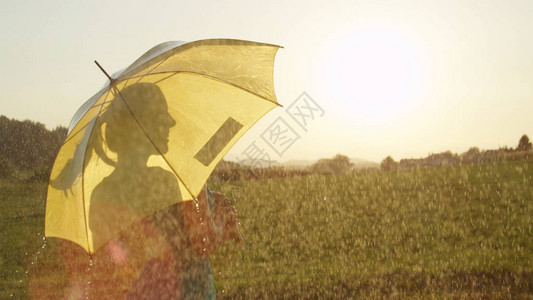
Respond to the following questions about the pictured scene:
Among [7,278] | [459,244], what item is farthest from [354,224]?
[7,278]

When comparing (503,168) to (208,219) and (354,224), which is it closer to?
(354,224)

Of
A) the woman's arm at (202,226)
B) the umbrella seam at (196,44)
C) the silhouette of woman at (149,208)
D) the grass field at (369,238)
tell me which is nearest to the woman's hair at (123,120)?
the silhouette of woman at (149,208)

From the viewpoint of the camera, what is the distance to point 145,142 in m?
2.77

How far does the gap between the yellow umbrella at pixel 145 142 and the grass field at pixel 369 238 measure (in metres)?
4.11

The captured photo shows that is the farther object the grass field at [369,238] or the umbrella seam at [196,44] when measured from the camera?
the grass field at [369,238]

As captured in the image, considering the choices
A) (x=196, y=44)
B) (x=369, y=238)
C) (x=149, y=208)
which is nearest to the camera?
(x=149, y=208)

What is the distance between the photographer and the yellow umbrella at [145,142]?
2762 mm

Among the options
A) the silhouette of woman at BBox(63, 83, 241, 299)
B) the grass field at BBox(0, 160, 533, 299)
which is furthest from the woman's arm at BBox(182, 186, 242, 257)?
the grass field at BBox(0, 160, 533, 299)

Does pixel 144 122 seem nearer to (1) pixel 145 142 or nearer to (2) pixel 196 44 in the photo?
(1) pixel 145 142

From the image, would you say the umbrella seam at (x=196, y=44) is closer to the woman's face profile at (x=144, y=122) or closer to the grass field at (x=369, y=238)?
the woman's face profile at (x=144, y=122)

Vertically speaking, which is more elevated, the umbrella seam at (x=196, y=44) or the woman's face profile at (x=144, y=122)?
the umbrella seam at (x=196, y=44)

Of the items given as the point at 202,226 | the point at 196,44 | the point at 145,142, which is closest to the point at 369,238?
the point at 202,226

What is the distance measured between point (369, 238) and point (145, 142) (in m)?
6.98

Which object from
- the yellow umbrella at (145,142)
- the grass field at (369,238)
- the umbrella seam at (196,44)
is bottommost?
the grass field at (369,238)
